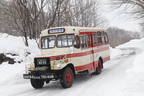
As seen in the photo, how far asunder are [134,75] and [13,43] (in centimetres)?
1123

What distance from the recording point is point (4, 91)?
8.98 metres

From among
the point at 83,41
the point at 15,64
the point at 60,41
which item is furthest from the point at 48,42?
the point at 15,64

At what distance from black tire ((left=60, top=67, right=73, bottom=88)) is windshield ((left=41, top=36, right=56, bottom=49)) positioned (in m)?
1.70

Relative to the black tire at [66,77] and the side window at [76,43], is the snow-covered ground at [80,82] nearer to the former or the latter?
the black tire at [66,77]

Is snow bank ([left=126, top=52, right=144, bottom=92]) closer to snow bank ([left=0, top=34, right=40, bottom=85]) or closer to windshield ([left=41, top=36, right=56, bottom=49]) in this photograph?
windshield ([left=41, top=36, right=56, bottom=49])

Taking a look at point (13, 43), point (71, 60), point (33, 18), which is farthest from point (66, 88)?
point (33, 18)

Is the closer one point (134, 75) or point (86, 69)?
point (134, 75)

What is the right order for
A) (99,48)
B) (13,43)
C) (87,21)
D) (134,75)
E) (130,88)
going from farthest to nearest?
1. (87,21)
2. (13,43)
3. (99,48)
4. (134,75)
5. (130,88)

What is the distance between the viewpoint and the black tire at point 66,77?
26.9 ft

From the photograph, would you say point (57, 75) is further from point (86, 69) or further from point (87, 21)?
point (87, 21)

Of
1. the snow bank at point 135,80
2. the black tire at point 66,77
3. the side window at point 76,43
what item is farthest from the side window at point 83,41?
the snow bank at point 135,80

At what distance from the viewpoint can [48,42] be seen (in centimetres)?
970

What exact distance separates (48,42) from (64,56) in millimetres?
1623

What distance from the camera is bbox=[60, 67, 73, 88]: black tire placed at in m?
8.20
